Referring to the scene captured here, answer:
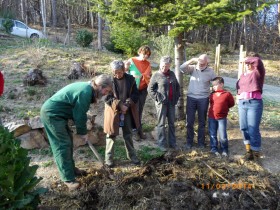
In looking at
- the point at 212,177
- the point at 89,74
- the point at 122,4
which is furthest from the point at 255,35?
the point at 212,177

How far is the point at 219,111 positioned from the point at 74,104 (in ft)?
8.74

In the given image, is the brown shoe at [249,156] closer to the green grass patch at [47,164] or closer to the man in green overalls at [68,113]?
the man in green overalls at [68,113]

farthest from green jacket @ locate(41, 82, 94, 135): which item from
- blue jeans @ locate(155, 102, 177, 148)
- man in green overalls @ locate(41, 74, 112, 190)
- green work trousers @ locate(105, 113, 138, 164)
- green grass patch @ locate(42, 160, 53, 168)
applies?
blue jeans @ locate(155, 102, 177, 148)

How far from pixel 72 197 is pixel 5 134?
47.9 inches

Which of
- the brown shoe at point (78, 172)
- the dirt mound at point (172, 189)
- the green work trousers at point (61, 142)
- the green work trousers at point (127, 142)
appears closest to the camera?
the dirt mound at point (172, 189)

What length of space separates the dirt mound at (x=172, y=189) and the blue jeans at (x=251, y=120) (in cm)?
75

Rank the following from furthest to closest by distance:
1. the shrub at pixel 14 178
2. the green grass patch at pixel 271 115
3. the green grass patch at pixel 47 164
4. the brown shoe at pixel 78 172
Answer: the green grass patch at pixel 271 115 < the green grass patch at pixel 47 164 < the brown shoe at pixel 78 172 < the shrub at pixel 14 178

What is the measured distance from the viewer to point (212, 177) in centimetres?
455

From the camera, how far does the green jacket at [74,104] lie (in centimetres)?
399

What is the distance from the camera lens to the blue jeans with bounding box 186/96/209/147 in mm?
5906

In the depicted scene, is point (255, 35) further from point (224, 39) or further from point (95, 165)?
point (95, 165)

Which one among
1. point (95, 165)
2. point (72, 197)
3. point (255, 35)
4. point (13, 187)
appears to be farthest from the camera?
point (255, 35)
